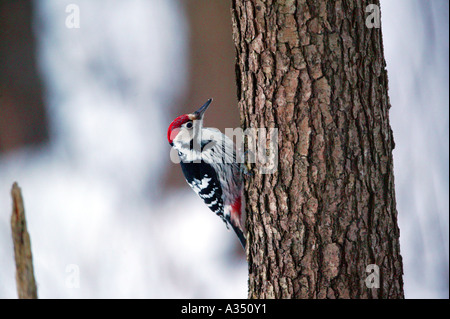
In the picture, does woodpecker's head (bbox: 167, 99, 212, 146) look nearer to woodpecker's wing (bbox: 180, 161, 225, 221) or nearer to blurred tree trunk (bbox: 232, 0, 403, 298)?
woodpecker's wing (bbox: 180, 161, 225, 221)

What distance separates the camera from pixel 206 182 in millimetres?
2211

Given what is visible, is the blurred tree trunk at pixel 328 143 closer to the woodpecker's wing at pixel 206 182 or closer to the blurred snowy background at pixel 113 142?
the woodpecker's wing at pixel 206 182

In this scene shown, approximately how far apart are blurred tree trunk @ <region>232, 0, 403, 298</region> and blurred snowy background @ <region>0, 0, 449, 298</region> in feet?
5.65

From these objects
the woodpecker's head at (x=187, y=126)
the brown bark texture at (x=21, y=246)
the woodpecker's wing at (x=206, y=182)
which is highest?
the woodpecker's head at (x=187, y=126)

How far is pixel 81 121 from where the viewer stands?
3.21 metres

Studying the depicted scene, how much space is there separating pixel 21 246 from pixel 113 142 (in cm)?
223

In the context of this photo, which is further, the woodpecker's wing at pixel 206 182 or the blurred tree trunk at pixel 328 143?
the woodpecker's wing at pixel 206 182

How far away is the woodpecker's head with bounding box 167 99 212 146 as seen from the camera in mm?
2076

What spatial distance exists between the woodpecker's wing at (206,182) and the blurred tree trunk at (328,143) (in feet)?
2.73

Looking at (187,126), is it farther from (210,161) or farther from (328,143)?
(328,143)

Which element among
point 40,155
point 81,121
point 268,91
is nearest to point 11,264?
point 40,155

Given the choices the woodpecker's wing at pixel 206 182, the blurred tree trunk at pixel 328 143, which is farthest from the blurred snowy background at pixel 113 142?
the blurred tree trunk at pixel 328 143

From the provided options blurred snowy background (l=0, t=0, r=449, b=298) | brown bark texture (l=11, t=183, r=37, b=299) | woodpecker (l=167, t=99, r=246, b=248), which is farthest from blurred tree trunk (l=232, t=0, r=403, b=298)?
blurred snowy background (l=0, t=0, r=449, b=298)

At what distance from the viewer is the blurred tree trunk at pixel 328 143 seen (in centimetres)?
129
